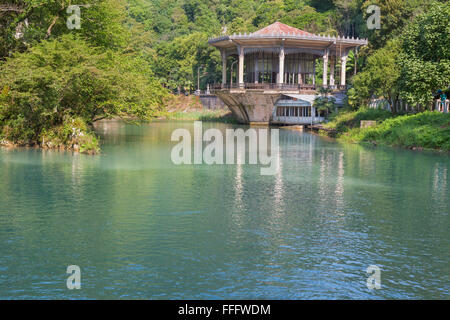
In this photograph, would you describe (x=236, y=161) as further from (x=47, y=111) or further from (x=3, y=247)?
(x=3, y=247)

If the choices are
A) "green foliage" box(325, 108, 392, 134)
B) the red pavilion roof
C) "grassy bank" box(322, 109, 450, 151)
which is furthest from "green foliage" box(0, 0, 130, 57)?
the red pavilion roof

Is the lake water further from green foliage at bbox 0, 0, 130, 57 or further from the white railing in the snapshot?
the white railing

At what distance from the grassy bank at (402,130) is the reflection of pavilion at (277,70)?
13.0 meters

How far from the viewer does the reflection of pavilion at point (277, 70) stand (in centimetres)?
6512

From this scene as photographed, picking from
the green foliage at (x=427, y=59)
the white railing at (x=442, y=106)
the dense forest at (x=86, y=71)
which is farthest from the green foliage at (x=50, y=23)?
the white railing at (x=442, y=106)

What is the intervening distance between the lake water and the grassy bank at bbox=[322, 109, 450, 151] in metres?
10.1

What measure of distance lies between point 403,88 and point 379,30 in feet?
99.0

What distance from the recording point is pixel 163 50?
110 metres

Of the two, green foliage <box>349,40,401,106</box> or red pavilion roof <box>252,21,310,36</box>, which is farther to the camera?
red pavilion roof <box>252,21,310,36</box>

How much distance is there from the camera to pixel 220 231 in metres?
16.3

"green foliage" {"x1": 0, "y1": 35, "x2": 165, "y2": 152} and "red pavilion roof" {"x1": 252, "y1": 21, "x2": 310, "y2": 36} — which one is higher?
"red pavilion roof" {"x1": 252, "y1": 21, "x2": 310, "y2": 36}

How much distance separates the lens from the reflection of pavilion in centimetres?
6512

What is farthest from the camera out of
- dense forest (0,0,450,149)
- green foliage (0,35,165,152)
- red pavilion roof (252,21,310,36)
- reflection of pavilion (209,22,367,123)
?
red pavilion roof (252,21,310,36)
